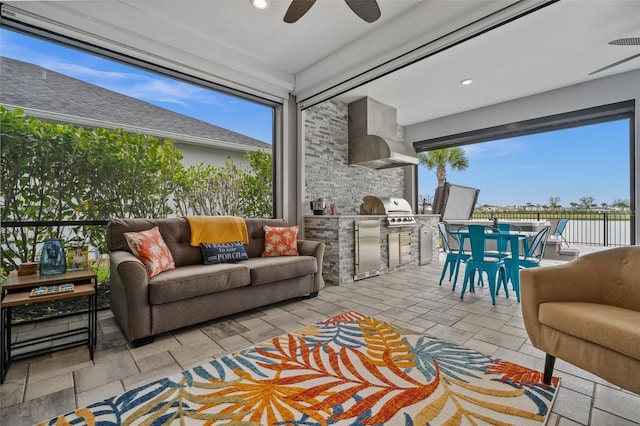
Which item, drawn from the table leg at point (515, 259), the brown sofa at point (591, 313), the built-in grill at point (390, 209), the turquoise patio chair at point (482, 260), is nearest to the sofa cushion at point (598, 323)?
the brown sofa at point (591, 313)

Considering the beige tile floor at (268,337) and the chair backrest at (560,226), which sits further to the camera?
the chair backrest at (560,226)

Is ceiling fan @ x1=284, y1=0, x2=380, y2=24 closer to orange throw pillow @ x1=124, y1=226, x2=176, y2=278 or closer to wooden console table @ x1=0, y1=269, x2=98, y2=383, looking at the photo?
orange throw pillow @ x1=124, y1=226, x2=176, y2=278

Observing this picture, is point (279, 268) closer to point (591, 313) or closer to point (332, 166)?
point (591, 313)

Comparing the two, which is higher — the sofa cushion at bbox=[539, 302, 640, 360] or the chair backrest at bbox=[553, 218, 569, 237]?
the chair backrest at bbox=[553, 218, 569, 237]

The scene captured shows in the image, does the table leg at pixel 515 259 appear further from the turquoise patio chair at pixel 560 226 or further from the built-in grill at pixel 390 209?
the turquoise patio chair at pixel 560 226

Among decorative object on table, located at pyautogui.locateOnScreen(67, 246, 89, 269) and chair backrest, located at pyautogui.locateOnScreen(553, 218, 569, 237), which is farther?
chair backrest, located at pyautogui.locateOnScreen(553, 218, 569, 237)

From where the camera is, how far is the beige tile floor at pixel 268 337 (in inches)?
58.0

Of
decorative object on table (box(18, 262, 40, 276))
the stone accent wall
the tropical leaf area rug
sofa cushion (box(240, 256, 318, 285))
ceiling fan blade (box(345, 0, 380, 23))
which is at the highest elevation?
ceiling fan blade (box(345, 0, 380, 23))

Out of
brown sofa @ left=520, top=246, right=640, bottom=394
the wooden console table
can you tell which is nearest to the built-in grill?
brown sofa @ left=520, top=246, right=640, bottom=394

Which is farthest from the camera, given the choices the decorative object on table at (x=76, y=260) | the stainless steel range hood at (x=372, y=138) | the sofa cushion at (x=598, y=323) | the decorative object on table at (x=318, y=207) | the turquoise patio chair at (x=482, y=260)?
the stainless steel range hood at (x=372, y=138)

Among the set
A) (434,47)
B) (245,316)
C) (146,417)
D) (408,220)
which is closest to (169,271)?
(245,316)

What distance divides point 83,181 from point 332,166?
10.9 ft

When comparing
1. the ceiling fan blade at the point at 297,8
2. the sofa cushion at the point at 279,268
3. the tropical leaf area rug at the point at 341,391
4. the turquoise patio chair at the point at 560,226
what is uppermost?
the ceiling fan blade at the point at 297,8

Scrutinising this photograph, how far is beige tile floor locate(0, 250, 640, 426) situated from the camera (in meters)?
1.47
